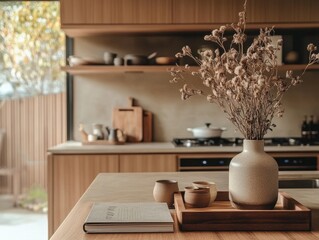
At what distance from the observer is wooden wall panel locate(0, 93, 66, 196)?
212 inches

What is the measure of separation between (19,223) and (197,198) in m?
3.52

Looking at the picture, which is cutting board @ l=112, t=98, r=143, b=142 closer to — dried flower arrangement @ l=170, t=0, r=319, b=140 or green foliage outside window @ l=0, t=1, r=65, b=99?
green foliage outside window @ l=0, t=1, r=65, b=99

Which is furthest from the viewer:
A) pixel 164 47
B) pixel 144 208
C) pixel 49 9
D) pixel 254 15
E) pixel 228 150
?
pixel 49 9

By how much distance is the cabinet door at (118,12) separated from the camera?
388 cm

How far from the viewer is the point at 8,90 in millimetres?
5320

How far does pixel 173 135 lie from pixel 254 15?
129cm

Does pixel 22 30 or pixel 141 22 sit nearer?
pixel 141 22

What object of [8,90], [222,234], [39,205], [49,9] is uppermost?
[49,9]

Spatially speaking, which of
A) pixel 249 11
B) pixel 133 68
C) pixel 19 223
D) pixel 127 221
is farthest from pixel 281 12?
pixel 19 223

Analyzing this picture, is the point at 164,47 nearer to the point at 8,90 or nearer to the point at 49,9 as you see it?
the point at 49,9

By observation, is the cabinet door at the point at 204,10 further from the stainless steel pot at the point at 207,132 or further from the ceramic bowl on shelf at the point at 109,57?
the stainless steel pot at the point at 207,132

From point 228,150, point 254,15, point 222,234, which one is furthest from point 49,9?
point 222,234

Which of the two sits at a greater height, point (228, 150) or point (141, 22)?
point (141, 22)

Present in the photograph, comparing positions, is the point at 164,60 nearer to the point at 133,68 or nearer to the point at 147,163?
the point at 133,68
